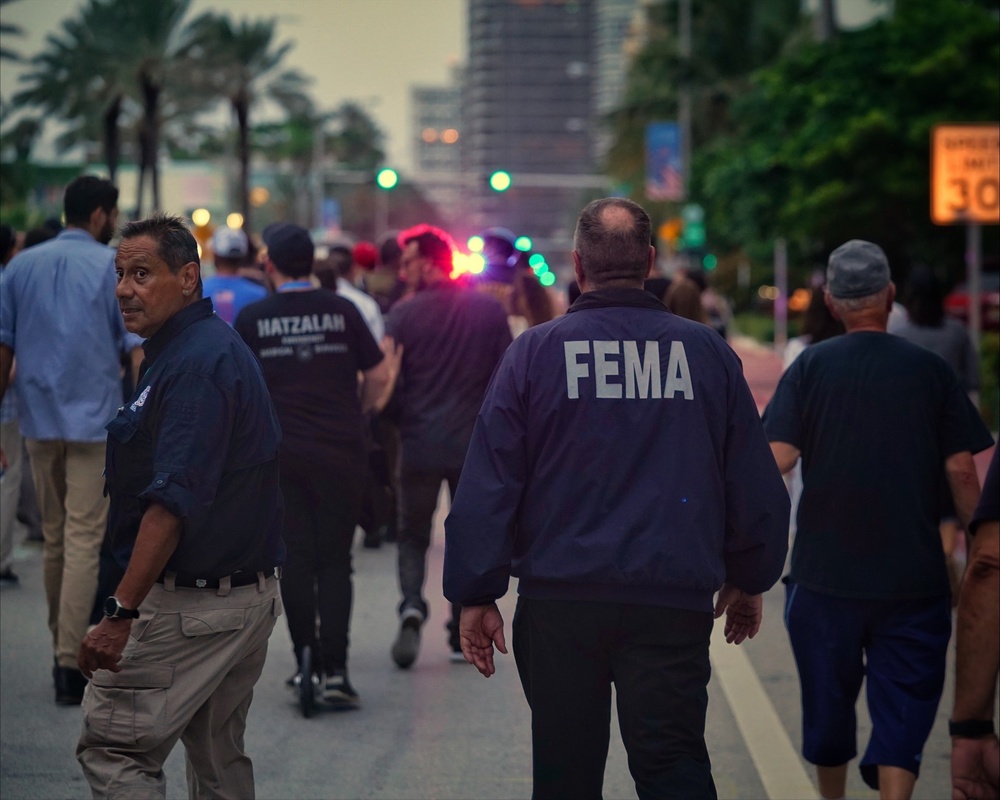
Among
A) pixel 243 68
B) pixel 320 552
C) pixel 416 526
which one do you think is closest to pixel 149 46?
Answer: pixel 243 68

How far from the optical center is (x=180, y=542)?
4254mm

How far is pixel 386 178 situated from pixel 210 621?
23.2 meters

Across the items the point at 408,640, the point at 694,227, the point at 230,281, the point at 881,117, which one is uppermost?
the point at 881,117

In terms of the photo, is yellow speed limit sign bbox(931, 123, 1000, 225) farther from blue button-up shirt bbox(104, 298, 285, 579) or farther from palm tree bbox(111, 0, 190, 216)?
palm tree bbox(111, 0, 190, 216)

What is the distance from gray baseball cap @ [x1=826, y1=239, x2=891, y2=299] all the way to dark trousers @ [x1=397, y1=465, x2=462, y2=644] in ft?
9.75

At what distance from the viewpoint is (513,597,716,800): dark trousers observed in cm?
403

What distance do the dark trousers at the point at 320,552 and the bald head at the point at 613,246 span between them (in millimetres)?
2996

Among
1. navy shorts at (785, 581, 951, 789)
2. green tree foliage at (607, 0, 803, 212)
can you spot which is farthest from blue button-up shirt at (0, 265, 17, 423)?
green tree foliage at (607, 0, 803, 212)

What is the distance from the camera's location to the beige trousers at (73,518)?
688 cm

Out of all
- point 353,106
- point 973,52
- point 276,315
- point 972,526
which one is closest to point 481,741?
point 276,315

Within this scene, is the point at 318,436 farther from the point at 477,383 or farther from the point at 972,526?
the point at 972,526

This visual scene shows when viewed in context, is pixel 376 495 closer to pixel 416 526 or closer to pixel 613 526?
pixel 416 526

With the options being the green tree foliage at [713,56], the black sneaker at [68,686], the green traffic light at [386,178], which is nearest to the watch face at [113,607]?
the black sneaker at [68,686]

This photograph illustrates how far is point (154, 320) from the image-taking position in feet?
14.4
